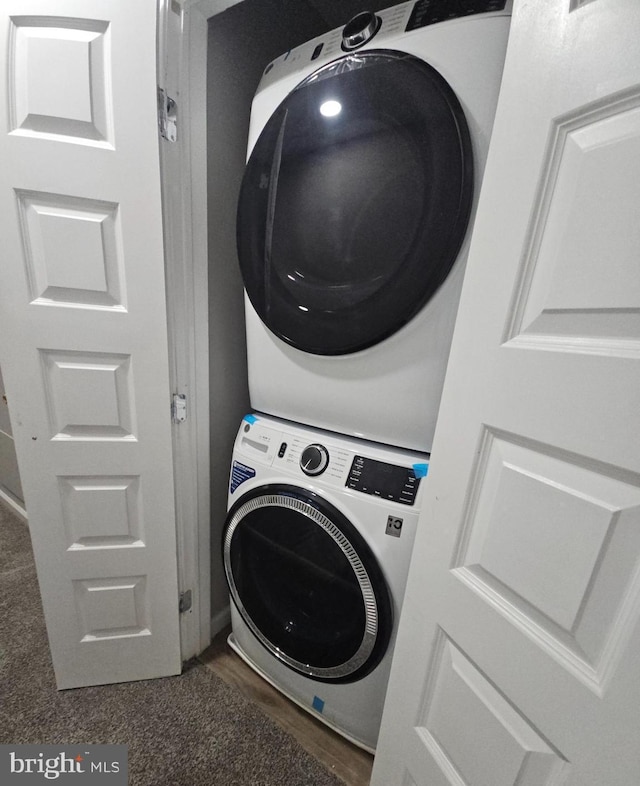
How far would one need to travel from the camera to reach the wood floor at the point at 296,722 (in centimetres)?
94

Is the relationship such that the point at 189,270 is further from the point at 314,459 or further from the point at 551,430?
the point at 551,430

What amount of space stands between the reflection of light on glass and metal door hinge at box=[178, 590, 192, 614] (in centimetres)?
142

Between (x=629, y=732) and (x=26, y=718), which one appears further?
(x=26, y=718)

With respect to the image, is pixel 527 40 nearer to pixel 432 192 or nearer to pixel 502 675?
pixel 432 192

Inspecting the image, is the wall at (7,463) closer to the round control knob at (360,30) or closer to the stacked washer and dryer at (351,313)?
the stacked washer and dryer at (351,313)

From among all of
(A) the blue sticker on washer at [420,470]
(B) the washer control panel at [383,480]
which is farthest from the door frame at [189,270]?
(A) the blue sticker on washer at [420,470]

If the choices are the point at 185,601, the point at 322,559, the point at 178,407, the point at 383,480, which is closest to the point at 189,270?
the point at 178,407

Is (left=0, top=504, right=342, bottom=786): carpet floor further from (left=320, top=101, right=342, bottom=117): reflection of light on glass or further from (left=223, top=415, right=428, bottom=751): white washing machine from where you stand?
(left=320, top=101, right=342, bottom=117): reflection of light on glass

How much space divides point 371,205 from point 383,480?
0.59m

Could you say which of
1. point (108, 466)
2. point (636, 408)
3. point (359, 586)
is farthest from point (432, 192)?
point (108, 466)

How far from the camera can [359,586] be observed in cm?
78

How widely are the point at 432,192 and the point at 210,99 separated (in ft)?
2.38

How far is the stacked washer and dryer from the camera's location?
60 cm

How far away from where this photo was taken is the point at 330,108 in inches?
26.9
